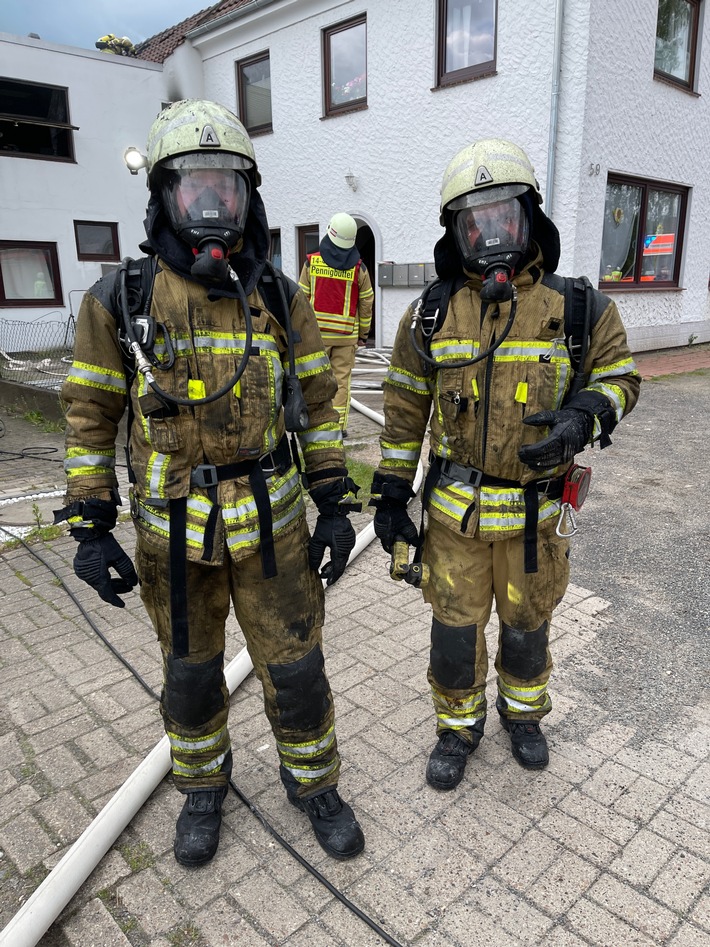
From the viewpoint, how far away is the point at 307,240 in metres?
14.7

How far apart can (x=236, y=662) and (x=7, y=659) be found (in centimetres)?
122

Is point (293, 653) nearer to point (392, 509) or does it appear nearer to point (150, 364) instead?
point (392, 509)

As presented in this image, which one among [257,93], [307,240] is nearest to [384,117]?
[307,240]

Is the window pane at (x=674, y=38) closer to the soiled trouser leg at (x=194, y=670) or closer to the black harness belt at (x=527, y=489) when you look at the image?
the black harness belt at (x=527, y=489)

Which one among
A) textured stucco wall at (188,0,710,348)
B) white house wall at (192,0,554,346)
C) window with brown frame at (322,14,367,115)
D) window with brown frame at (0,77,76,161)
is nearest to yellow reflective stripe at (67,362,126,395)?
textured stucco wall at (188,0,710,348)

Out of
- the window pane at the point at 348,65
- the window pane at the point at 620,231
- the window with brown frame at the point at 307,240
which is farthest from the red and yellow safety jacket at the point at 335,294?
the window with brown frame at the point at 307,240

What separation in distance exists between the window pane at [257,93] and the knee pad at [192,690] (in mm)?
14716

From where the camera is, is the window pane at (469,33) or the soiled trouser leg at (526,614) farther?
the window pane at (469,33)

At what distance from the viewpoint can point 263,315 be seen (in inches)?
83.4

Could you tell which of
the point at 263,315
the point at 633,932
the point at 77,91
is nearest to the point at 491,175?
the point at 263,315

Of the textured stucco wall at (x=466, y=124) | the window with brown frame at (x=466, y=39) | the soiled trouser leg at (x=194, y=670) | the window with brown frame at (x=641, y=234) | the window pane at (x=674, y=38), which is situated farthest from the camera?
the window with brown frame at (x=641, y=234)

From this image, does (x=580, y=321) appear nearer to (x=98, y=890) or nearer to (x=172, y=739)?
(x=172, y=739)

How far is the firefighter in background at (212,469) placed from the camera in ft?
6.54

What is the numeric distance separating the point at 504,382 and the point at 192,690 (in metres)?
1.44
